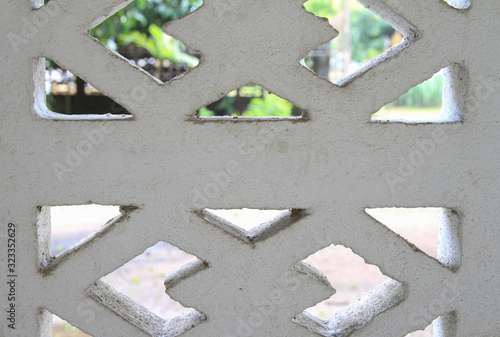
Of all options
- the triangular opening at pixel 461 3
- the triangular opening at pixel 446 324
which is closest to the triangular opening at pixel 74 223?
the triangular opening at pixel 446 324

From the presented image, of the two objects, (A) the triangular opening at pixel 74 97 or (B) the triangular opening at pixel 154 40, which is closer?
(B) the triangular opening at pixel 154 40

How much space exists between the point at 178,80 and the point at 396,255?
0.52 meters

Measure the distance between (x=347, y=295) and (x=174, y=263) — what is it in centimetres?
146

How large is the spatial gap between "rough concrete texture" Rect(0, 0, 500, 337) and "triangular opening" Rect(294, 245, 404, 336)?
0.08 meters

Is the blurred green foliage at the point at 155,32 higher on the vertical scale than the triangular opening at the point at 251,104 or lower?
higher

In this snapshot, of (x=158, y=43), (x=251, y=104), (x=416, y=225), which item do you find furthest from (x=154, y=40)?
(x=416, y=225)

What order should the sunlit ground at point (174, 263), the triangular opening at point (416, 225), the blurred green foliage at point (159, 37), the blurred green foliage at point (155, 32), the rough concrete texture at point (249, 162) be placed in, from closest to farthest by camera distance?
the rough concrete texture at point (249, 162), the sunlit ground at point (174, 263), the blurred green foliage at point (159, 37), the triangular opening at point (416, 225), the blurred green foliage at point (155, 32)

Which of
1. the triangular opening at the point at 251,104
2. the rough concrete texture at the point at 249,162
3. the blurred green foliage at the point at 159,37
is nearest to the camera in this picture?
the rough concrete texture at the point at 249,162

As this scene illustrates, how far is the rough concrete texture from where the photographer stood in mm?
903

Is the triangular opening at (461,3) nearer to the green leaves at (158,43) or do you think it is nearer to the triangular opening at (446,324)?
the triangular opening at (446,324)

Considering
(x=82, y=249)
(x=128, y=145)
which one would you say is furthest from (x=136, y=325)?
(x=128, y=145)

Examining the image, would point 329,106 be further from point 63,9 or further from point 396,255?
point 63,9

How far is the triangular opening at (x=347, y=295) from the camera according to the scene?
1004 millimetres

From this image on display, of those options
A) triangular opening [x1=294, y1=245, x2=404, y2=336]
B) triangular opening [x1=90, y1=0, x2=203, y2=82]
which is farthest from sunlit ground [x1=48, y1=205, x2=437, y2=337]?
triangular opening [x1=90, y1=0, x2=203, y2=82]
